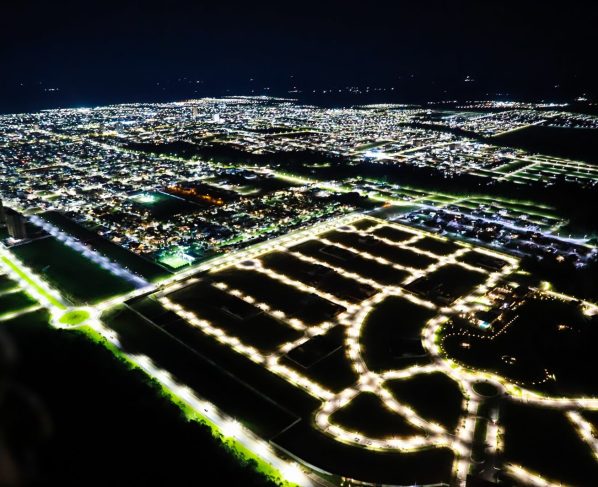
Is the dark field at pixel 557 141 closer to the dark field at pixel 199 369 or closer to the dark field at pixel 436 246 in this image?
the dark field at pixel 436 246

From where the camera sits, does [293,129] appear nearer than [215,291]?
No

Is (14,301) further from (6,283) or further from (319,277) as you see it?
(319,277)

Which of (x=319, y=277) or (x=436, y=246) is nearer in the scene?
(x=319, y=277)

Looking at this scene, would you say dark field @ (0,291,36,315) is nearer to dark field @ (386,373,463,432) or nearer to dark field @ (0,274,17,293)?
dark field @ (0,274,17,293)

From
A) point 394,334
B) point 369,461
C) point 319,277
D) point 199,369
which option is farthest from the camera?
point 319,277

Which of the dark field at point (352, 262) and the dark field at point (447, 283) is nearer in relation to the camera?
the dark field at point (447, 283)

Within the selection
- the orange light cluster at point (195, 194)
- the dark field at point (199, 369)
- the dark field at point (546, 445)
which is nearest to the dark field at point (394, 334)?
the dark field at point (546, 445)

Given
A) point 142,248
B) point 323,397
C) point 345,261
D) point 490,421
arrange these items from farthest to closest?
1. point 142,248
2. point 345,261
3. point 323,397
4. point 490,421

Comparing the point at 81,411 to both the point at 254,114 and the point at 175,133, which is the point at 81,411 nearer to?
the point at 175,133

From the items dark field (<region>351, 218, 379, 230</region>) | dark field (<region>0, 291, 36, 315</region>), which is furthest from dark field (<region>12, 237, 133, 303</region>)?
dark field (<region>351, 218, 379, 230</region>)

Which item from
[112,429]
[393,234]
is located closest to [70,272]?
[112,429]

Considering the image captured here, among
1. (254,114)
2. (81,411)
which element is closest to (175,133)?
(254,114)
